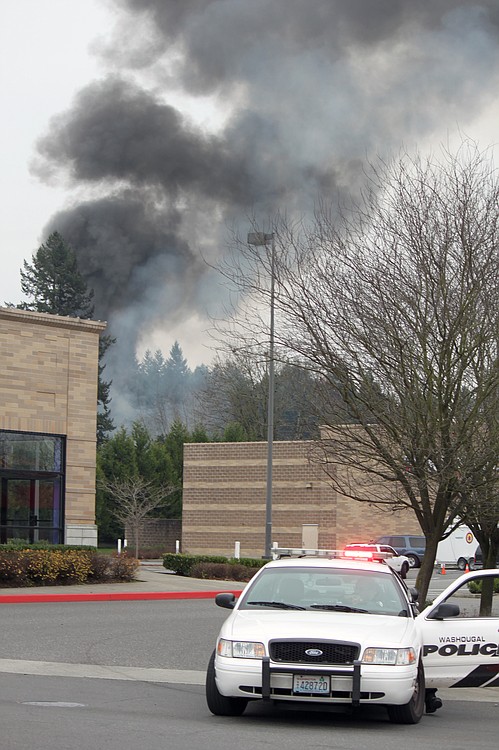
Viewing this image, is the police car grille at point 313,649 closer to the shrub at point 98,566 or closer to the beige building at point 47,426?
the shrub at point 98,566

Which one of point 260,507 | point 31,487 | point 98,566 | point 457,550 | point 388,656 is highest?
point 31,487

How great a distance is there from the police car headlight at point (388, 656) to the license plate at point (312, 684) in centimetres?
38

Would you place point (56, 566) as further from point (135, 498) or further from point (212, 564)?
point (135, 498)

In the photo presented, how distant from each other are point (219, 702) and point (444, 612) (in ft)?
8.77

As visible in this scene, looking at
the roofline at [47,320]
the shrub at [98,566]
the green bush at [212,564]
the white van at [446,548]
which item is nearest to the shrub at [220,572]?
the green bush at [212,564]

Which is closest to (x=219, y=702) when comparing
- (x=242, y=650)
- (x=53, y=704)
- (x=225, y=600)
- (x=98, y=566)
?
(x=242, y=650)

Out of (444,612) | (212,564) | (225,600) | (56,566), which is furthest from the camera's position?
(212,564)

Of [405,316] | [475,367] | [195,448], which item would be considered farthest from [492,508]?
[195,448]

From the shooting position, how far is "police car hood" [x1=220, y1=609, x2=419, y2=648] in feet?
31.8

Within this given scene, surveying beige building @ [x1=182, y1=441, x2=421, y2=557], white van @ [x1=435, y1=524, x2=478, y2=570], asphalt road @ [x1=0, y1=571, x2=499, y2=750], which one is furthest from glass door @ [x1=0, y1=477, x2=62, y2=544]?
white van @ [x1=435, y1=524, x2=478, y2=570]

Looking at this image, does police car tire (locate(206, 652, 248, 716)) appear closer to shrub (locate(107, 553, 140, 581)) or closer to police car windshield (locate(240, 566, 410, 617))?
police car windshield (locate(240, 566, 410, 617))

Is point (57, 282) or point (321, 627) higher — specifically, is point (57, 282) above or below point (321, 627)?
above

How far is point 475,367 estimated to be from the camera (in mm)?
17172

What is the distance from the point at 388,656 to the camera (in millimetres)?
9633
